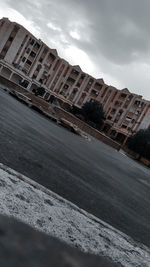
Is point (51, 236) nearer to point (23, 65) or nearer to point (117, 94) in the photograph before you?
point (23, 65)

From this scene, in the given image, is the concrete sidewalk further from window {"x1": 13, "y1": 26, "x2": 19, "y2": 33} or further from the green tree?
window {"x1": 13, "y1": 26, "x2": 19, "y2": 33}

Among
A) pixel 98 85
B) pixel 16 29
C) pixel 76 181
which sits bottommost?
pixel 76 181

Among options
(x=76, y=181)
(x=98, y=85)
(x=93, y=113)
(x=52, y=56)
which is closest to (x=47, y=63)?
(x=52, y=56)

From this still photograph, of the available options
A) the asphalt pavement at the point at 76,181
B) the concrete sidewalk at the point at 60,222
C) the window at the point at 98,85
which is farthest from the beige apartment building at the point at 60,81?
the concrete sidewalk at the point at 60,222

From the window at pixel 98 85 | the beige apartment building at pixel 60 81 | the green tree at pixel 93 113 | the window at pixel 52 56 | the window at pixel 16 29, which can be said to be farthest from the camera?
the window at pixel 98 85

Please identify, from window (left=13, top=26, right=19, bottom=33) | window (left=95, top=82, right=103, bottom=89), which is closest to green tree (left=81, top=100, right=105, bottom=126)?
window (left=95, top=82, right=103, bottom=89)

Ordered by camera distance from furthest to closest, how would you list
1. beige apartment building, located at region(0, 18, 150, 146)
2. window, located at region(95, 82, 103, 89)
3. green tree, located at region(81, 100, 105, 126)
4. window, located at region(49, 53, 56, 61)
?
window, located at region(95, 82, 103, 89)
window, located at region(49, 53, 56, 61)
beige apartment building, located at region(0, 18, 150, 146)
green tree, located at region(81, 100, 105, 126)

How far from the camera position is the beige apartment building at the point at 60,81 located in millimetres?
50000

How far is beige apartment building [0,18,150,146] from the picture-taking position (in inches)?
1969

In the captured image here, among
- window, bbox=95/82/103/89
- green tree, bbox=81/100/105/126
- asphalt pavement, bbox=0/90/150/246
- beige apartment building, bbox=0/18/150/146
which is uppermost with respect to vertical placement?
window, bbox=95/82/103/89

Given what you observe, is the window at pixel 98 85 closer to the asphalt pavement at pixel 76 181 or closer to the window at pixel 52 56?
the window at pixel 52 56

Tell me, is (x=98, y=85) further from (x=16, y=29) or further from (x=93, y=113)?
(x=16, y=29)

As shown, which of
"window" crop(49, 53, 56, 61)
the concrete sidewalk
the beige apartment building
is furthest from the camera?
"window" crop(49, 53, 56, 61)

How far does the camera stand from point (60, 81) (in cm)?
6222
